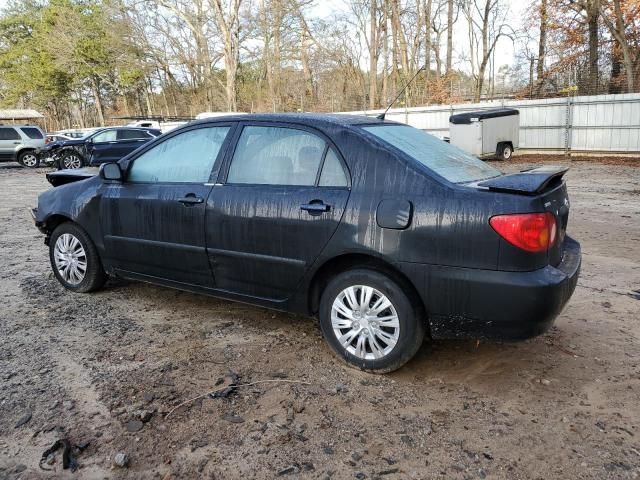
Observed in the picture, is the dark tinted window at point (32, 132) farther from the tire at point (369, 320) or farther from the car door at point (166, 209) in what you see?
the tire at point (369, 320)

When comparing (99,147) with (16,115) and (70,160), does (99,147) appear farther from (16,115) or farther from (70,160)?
(16,115)

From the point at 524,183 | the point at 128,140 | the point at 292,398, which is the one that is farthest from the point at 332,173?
the point at 128,140

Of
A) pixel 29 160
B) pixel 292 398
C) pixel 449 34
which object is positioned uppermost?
pixel 449 34

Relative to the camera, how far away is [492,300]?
284 cm

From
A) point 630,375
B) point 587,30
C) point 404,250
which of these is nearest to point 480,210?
point 404,250

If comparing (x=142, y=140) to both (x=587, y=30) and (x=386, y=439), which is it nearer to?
(x=386, y=439)

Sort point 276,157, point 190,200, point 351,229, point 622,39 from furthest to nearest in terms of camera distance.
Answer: point 622,39 < point 190,200 < point 276,157 < point 351,229

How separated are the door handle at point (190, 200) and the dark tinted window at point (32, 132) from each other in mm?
21465

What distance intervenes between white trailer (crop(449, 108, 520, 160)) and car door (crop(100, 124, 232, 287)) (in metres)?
14.2

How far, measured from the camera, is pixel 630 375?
3.20m

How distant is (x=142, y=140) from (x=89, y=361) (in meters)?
16.4

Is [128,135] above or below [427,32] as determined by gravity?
below

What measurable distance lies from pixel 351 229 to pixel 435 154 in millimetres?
832

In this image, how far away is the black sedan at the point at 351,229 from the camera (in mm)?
2844
